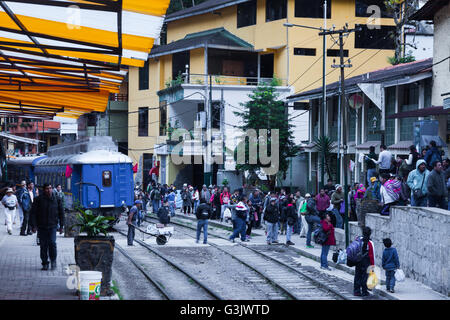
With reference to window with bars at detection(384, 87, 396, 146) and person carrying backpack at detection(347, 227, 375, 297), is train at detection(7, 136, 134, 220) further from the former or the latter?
person carrying backpack at detection(347, 227, 375, 297)

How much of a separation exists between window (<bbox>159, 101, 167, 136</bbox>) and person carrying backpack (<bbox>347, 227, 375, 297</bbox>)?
39.9 m

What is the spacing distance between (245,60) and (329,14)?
7367mm

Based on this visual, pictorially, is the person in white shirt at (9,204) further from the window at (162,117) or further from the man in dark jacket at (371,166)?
the window at (162,117)

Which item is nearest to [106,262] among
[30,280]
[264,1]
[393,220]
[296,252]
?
[30,280]

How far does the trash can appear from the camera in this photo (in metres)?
12.2

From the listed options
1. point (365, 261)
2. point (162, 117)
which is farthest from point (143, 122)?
point (365, 261)

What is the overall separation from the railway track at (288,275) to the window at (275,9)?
2875cm

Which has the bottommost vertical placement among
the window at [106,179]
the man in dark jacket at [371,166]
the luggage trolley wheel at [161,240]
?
the luggage trolley wheel at [161,240]

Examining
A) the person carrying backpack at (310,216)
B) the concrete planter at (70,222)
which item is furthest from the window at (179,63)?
the person carrying backpack at (310,216)

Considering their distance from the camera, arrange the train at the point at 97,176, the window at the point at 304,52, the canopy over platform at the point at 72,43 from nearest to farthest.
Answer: the canopy over platform at the point at 72,43, the train at the point at 97,176, the window at the point at 304,52

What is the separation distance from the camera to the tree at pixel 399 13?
153 ft

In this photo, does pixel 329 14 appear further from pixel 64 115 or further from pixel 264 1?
pixel 64 115

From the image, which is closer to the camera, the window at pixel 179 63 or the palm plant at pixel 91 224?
the palm plant at pixel 91 224
